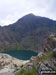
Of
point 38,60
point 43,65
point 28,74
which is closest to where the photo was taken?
point 28,74

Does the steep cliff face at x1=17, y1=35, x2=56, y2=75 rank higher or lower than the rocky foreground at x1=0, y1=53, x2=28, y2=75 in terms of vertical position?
lower

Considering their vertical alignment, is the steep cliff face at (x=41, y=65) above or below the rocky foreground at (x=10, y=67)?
below

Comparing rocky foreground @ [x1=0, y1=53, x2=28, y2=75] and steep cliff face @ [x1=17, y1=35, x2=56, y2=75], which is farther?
rocky foreground @ [x1=0, y1=53, x2=28, y2=75]

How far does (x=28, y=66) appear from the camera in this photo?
2414cm

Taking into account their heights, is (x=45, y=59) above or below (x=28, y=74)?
above

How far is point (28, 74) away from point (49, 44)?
12.9m

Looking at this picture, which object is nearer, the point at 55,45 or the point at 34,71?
the point at 34,71

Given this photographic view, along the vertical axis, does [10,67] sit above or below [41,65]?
above

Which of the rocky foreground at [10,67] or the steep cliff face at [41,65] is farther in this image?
the rocky foreground at [10,67]

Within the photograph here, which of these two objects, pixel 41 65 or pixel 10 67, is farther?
pixel 10 67

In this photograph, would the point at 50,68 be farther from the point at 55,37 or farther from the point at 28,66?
the point at 55,37

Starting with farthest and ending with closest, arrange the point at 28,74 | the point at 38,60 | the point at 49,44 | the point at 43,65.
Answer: the point at 49,44 → the point at 38,60 → the point at 43,65 → the point at 28,74

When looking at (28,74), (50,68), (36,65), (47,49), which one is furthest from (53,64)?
(47,49)

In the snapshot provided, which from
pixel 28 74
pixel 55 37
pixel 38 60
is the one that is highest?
pixel 55 37
